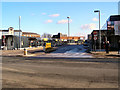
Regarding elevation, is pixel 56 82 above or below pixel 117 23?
below

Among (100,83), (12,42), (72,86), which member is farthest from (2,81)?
(12,42)

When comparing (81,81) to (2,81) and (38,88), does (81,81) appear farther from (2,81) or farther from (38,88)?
(2,81)

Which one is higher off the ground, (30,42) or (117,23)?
(117,23)

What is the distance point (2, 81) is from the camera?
761cm

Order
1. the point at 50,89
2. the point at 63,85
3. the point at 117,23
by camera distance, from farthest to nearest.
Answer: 1. the point at 117,23
2. the point at 63,85
3. the point at 50,89

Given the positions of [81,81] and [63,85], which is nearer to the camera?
[63,85]

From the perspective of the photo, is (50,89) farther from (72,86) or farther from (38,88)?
(72,86)

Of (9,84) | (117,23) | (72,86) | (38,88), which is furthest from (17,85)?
(117,23)

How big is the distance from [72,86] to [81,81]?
0.95 m

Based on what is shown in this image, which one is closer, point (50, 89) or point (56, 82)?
point (50, 89)

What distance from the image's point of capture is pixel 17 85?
6.85 metres

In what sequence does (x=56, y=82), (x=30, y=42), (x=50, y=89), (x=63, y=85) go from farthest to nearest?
1. (x=30, y=42)
2. (x=56, y=82)
3. (x=63, y=85)
4. (x=50, y=89)

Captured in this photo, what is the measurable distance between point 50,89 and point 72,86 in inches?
37.9

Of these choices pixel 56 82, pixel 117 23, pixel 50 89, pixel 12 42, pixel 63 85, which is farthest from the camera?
pixel 12 42
